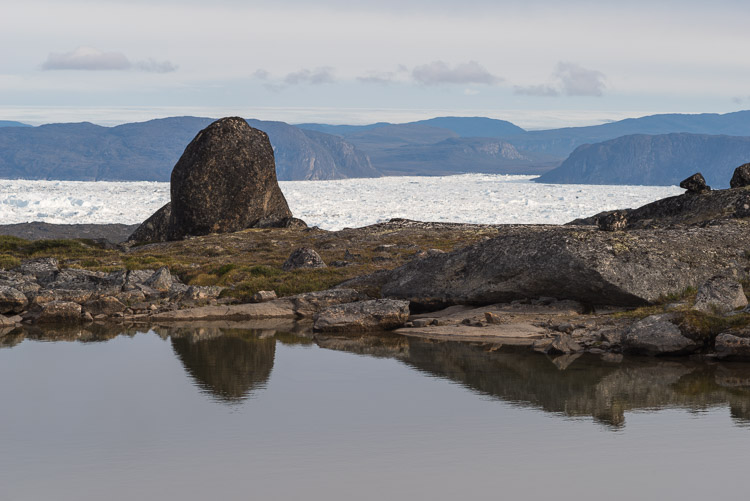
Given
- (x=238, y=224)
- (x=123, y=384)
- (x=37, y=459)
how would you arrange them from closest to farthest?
1. (x=37, y=459)
2. (x=123, y=384)
3. (x=238, y=224)

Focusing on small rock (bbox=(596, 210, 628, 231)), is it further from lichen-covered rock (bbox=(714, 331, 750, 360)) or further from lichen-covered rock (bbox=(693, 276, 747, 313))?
lichen-covered rock (bbox=(714, 331, 750, 360))

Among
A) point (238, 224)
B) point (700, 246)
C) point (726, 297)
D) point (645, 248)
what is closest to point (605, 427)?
point (726, 297)

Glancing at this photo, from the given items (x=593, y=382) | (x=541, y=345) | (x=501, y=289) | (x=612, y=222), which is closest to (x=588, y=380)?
(x=593, y=382)

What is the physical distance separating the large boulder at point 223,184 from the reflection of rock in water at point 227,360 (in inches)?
1195

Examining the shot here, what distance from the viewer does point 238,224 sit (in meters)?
55.3

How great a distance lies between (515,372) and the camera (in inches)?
736

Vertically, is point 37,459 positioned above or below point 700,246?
below

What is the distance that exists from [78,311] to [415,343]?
11174 mm

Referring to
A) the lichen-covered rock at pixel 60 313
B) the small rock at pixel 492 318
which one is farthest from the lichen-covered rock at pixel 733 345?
the lichen-covered rock at pixel 60 313

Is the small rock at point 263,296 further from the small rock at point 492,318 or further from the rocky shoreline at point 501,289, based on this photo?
the small rock at point 492,318

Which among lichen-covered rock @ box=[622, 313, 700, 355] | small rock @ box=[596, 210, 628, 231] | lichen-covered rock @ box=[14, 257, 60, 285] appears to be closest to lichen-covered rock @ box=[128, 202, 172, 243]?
lichen-covered rock @ box=[14, 257, 60, 285]

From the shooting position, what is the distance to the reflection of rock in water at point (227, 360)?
58.6ft

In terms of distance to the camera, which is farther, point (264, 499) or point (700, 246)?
point (700, 246)

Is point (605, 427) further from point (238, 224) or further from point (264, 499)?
point (238, 224)
